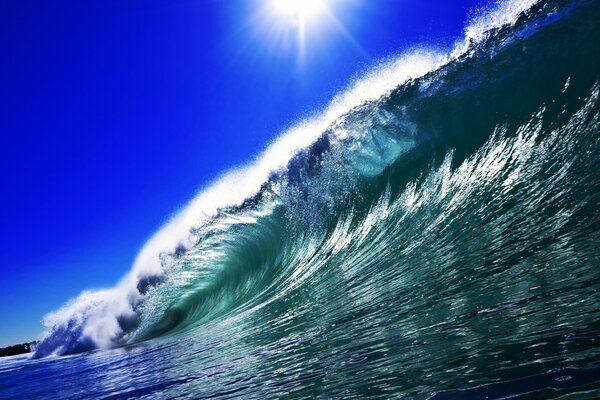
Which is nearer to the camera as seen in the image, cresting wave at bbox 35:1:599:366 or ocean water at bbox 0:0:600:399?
ocean water at bbox 0:0:600:399

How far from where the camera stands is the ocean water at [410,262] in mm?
2541

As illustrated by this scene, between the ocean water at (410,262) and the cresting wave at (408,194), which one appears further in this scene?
the cresting wave at (408,194)

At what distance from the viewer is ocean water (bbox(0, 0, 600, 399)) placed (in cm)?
254

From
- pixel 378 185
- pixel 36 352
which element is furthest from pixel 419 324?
pixel 36 352

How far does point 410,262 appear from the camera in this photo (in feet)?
19.6

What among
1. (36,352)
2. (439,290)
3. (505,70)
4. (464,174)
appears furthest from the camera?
(36,352)

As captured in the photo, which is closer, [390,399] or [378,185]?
[390,399]

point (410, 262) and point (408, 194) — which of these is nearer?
point (410, 262)

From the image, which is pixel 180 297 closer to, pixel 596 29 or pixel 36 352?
pixel 36 352

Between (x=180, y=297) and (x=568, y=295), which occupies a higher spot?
(x=180, y=297)

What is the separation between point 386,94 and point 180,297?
34.0 feet

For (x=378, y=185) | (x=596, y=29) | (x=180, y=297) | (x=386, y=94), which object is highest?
(x=386, y=94)

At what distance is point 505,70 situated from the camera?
1185 centimetres

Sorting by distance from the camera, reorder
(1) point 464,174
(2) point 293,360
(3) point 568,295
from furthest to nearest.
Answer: (1) point 464,174 → (2) point 293,360 → (3) point 568,295
